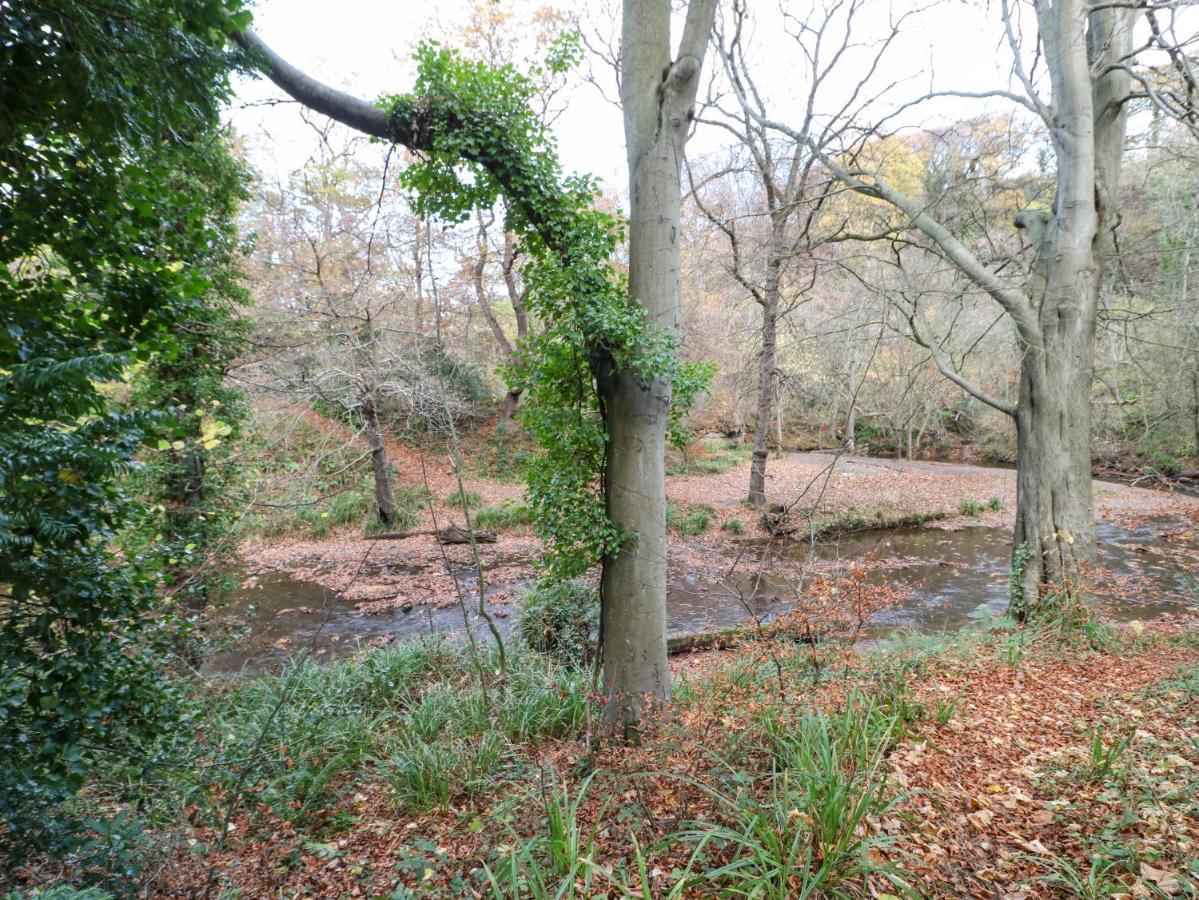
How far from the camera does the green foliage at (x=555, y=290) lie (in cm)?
426

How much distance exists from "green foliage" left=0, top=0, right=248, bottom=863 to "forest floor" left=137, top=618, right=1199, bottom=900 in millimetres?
1054

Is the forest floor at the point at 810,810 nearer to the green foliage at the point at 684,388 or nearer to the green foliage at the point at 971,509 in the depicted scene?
the green foliage at the point at 684,388

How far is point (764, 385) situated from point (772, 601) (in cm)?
607

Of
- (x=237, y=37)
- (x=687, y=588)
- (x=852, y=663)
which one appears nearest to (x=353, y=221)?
(x=237, y=37)

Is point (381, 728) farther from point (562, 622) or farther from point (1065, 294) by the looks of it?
point (1065, 294)

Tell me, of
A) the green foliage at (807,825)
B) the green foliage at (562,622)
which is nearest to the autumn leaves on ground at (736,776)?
the green foliage at (807,825)

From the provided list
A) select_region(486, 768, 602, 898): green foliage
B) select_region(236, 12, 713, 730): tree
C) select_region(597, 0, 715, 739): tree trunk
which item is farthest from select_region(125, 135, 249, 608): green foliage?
select_region(486, 768, 602, 898): green foliage

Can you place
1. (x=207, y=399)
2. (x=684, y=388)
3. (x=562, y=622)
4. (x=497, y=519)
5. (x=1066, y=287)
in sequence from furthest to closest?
(x=497, y=519)
(x=207, y=399)
(x=562, y=622)
(x=1066, y=287)
(x=684, y=388)

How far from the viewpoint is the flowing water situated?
23.1ft

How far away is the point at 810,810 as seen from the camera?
221 centimetres

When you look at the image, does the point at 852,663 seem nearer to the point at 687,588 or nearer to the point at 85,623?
the point at 85,623

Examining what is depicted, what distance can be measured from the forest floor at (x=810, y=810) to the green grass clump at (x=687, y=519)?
302 inches

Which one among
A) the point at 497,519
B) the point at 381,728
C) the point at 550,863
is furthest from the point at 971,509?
the point at 550,863

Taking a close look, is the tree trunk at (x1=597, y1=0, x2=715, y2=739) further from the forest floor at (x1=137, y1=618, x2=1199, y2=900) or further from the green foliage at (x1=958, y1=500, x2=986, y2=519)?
the green foliage at (x1=958, y1=500, x2=986, y2=519)
